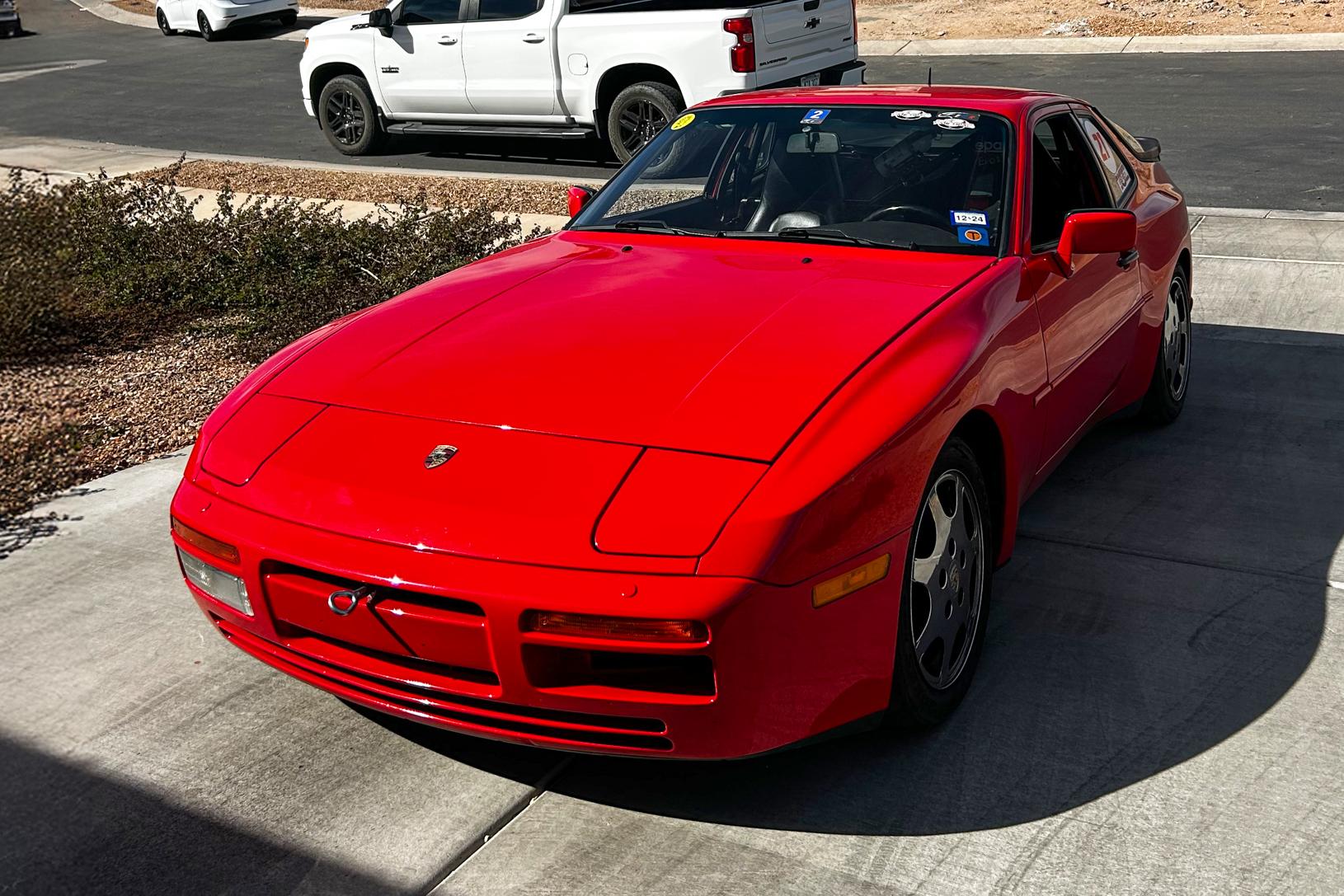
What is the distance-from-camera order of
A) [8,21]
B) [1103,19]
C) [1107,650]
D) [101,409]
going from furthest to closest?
1. [8,21]
2. [1103,19]
3. [101,409]
4. [1107,650]

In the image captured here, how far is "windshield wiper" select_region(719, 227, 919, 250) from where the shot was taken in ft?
13.4

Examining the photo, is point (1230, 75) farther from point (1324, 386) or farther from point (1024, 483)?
point (1024, 483)

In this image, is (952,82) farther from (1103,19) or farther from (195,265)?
(195,265)

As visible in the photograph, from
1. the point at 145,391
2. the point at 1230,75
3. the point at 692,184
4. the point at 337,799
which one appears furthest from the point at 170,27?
the point at 337,799

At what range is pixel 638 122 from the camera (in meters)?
11.8

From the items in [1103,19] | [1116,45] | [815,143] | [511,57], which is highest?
[815,143]

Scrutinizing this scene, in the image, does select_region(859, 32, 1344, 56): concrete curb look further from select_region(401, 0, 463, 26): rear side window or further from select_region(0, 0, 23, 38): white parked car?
select_region(0, 0, 23, 38): white parked car

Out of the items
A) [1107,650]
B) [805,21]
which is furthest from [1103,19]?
[1107,650]

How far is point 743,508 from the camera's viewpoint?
2.74 metres

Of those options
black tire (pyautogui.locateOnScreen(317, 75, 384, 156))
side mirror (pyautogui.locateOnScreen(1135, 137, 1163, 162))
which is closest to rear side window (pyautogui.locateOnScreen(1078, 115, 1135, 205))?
side mirror (pyautogui.locateOnScreen(1135, 137, 1163, 162))

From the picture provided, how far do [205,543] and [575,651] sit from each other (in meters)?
1.01

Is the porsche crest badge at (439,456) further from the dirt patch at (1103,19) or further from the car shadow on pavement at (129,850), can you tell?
the dirt patch at (1103,19)

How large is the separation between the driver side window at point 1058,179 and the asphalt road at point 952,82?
5.37 m

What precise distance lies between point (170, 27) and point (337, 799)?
83.2ft
